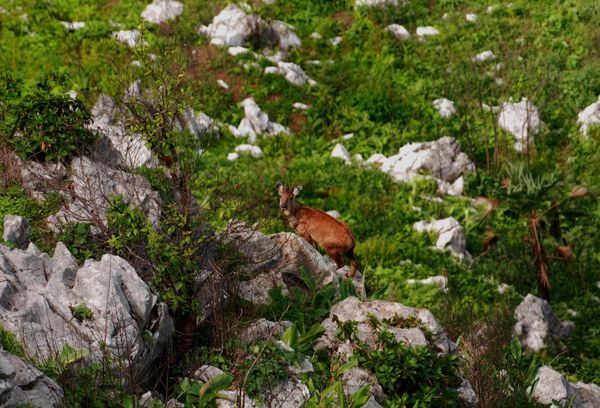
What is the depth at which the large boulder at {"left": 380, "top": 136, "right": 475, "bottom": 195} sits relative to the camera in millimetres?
20844

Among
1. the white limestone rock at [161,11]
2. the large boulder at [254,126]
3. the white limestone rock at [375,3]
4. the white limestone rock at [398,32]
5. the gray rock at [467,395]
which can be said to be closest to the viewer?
the gray rock at [467,395]

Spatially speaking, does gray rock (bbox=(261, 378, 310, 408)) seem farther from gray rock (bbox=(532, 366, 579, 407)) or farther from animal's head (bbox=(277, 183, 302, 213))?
animal's head (bbox=(277, 183, 302, 213))

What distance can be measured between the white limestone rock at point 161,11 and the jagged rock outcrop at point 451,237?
976 centimetres

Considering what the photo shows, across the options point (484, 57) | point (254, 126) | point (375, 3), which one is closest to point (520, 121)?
point (484, 57)

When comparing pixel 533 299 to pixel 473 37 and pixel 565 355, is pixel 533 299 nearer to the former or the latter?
pixel 565 355

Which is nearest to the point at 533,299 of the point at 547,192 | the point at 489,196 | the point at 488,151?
the point at 547,192

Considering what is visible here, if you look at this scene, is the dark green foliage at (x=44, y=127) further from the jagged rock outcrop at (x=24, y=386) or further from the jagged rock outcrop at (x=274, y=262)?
the jagged rock outcrop at (x=24, y=386)

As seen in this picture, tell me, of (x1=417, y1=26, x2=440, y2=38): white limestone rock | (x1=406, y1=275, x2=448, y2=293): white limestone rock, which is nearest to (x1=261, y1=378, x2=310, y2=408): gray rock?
(x1=406, y1=275, x2=448, y2=293): white limestone rock

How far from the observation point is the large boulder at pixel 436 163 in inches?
821

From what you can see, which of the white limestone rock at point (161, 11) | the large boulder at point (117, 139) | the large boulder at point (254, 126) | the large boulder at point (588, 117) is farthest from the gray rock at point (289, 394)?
the white limestone rock at point (161, 11)

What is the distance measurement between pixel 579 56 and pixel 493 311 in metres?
10.4

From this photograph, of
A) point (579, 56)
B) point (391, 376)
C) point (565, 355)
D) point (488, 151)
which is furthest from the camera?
point (579, 56)

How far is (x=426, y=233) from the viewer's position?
62.2ft

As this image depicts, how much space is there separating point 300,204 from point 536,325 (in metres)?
4.73
